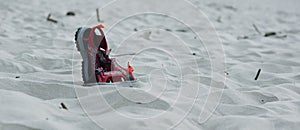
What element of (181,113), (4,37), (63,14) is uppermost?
(63,14)

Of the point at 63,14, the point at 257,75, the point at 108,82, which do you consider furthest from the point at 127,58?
the point at 63,14

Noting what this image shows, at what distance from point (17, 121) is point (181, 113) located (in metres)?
0.78

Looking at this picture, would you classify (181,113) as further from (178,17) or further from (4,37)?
(178,17)

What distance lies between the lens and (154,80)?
220 cm

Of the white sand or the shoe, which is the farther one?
the shoe

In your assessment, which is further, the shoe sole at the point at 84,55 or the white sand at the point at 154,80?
the shoe sole at the point at 84,55

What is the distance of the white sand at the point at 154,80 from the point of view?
156 centimetres

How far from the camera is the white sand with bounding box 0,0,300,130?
1563 millimetres

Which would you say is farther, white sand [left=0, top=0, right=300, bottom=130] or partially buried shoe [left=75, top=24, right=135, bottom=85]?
partially buried shoe [left=75, top=24, right=135, bottom=85]

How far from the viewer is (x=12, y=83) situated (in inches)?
73.9

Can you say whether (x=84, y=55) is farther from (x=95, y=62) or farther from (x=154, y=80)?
(x=154, y=80)

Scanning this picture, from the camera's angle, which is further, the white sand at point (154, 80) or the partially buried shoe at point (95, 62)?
the partially buried shoe at point (95, 62)

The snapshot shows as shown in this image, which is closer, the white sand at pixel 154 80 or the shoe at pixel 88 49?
the white sand at pixel 154 80

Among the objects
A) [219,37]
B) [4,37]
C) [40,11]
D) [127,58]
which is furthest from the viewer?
[40,11]
